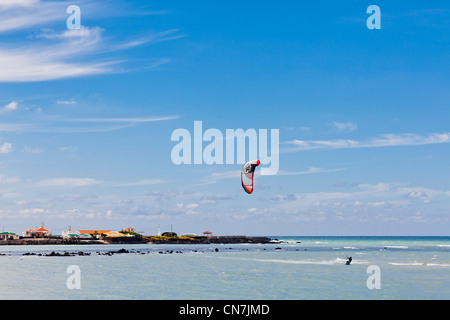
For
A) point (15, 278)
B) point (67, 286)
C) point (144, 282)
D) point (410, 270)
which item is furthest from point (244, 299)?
point (410, 270)

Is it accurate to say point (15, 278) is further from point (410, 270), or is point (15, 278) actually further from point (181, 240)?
point (181, 240)

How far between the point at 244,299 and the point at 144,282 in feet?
38.7

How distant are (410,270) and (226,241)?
120 m

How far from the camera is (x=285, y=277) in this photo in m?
43.2
